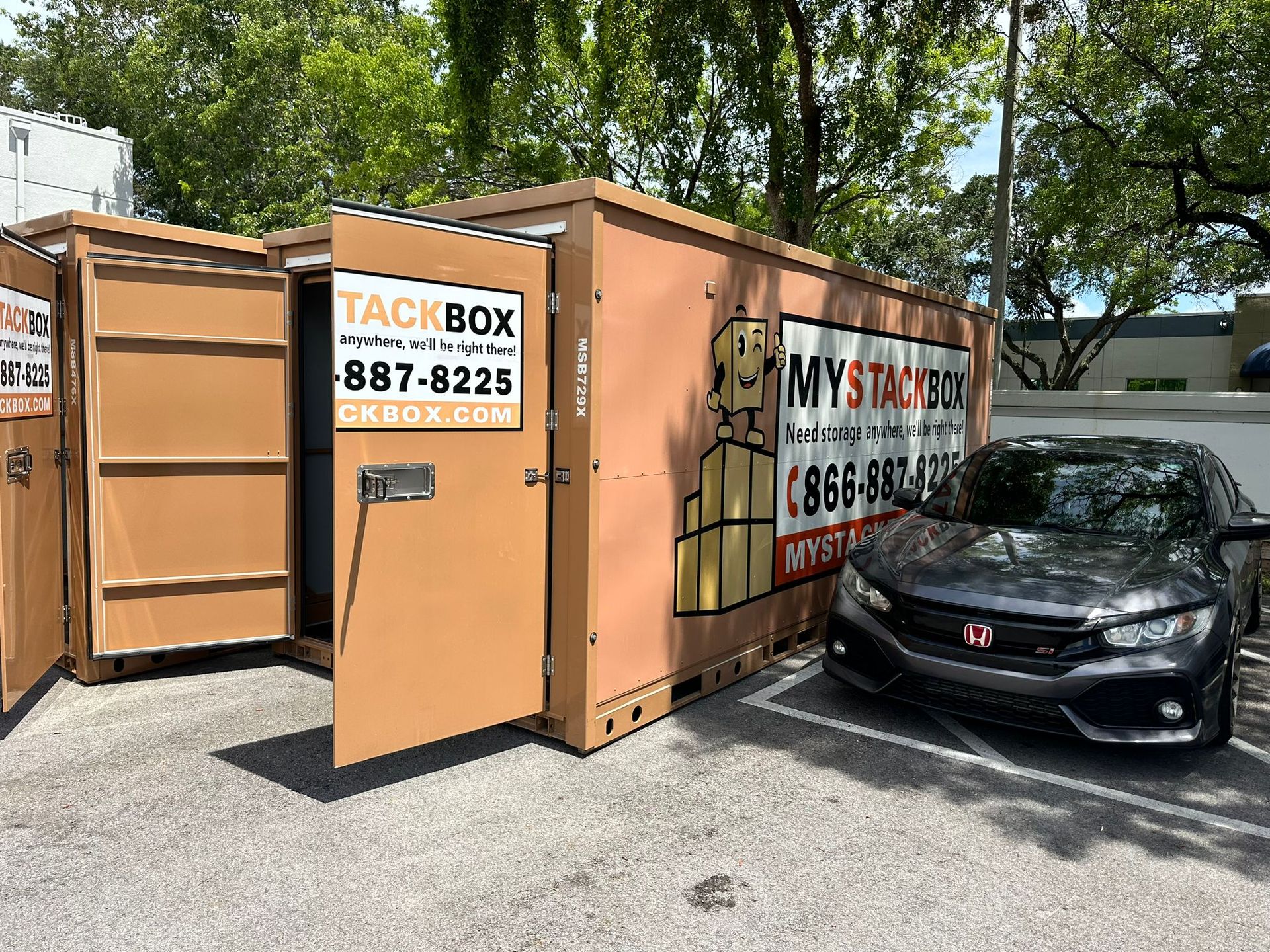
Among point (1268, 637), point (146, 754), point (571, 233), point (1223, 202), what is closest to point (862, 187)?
point (1223, 202)

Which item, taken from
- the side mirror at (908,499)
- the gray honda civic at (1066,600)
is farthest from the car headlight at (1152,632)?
the side mirror at (908,499)

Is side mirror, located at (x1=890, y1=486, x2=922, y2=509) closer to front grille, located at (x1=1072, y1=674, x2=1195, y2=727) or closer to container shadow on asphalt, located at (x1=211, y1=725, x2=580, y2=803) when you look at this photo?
front grille, located at (x1=1072, y1=674, x2=1195, y2=727)

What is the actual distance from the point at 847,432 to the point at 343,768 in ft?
13.9

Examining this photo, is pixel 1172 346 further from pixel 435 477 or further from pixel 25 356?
pixel 25 356

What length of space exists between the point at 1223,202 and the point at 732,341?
14.9 m

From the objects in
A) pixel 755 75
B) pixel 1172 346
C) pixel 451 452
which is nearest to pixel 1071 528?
pixel 451 452

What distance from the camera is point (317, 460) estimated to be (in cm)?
670

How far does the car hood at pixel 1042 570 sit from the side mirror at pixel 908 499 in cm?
57

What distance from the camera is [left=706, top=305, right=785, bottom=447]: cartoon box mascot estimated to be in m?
5.40

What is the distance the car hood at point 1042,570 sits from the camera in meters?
4.45

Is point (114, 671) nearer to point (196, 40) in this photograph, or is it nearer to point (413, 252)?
point (413, 252)

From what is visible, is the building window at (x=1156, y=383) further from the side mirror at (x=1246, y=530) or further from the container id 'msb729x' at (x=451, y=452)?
the side mirror at (x=1246, y=530)

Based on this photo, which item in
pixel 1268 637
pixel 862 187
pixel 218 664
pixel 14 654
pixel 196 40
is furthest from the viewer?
pixel 196 40

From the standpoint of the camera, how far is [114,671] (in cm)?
580
